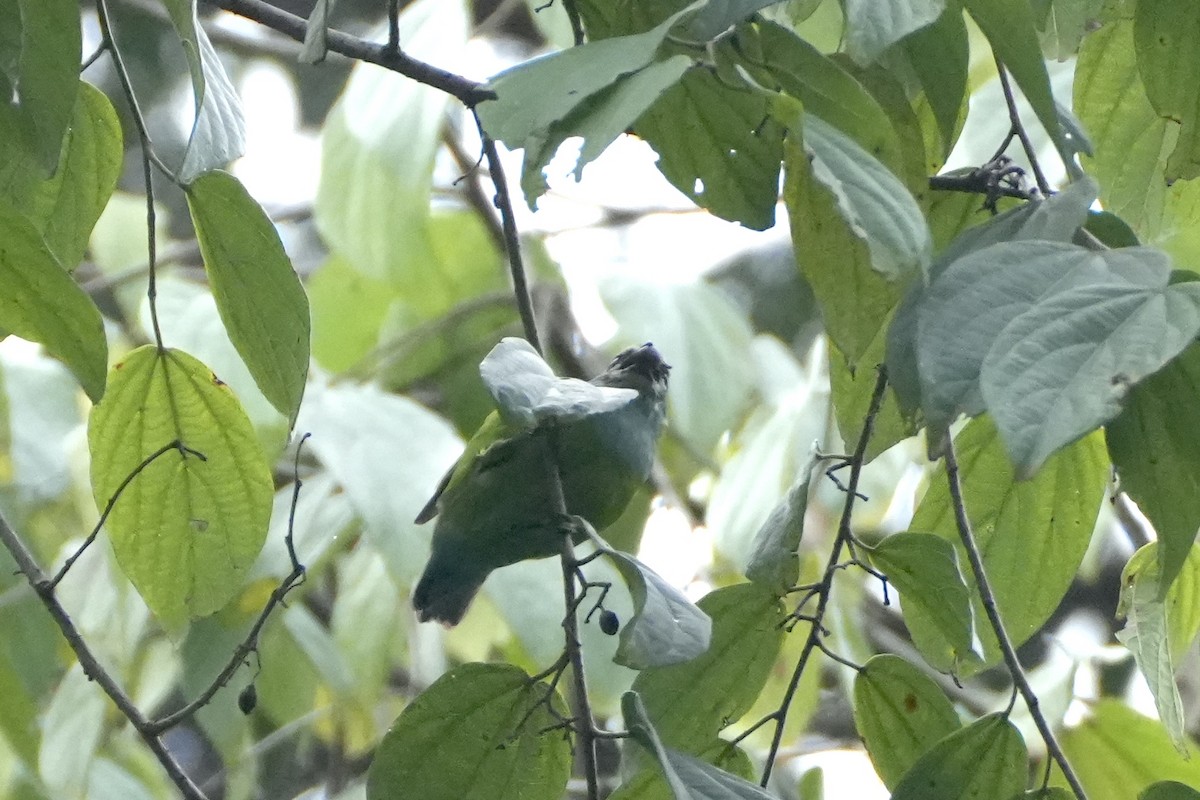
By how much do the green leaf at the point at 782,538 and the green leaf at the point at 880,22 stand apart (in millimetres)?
346

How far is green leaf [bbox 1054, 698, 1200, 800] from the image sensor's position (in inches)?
52.9

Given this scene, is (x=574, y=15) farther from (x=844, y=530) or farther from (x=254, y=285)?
(x=844, y=530)

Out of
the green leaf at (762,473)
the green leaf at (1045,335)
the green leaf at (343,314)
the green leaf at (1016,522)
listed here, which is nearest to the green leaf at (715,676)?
the green leaf at (1016,522)

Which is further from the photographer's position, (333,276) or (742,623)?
(333,276)

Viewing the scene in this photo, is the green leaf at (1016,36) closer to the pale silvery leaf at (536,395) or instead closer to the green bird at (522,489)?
the pale silvery leaf at (536,395)

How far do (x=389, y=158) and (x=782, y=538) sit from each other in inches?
55.3

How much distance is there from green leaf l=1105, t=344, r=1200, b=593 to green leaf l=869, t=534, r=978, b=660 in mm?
194

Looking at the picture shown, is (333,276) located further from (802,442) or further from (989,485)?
(989,485)

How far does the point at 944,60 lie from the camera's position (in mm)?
868

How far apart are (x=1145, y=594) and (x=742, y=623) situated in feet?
1.01

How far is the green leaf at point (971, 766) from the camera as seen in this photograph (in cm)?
97

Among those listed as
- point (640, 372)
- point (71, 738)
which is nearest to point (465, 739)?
point (640, 372)

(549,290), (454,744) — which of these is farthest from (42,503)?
(454,744)

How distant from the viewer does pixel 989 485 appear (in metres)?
1.11
